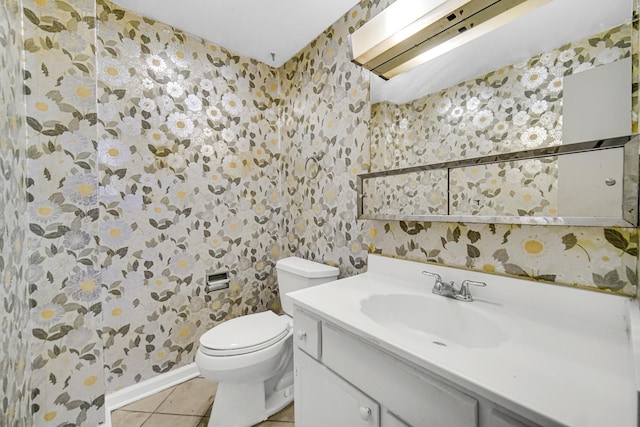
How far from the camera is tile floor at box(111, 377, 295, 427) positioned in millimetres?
1383

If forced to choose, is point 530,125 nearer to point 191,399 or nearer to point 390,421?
point 390,421

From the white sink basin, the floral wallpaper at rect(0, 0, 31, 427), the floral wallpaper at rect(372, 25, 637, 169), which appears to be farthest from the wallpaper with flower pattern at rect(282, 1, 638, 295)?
the floral wallpaper at rect(0, 0, 31, 427)

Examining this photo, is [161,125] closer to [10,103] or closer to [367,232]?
[10,103]

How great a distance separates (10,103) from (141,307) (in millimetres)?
1282

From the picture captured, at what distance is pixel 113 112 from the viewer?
1487 mm

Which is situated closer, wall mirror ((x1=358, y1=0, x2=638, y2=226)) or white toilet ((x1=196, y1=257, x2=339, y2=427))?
wall mirror ((x1=358, y1=0, x2=638, y2=226))

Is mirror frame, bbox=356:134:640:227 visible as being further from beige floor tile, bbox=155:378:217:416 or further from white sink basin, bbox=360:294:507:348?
beige floor tile, bbox=155:378:217:416

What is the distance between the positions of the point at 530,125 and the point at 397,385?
97 centimetres

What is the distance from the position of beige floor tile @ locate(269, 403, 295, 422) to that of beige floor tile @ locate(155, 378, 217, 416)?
1.30 feet

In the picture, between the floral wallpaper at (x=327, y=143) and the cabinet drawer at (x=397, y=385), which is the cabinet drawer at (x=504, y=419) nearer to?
the cabinet drawer at (x=397, y=385)

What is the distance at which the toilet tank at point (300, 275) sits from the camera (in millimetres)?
1569

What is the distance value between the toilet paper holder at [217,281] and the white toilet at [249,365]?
0.44 m

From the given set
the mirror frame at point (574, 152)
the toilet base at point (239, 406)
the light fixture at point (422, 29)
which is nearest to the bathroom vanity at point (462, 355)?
the mirror frame at point (574, 152)

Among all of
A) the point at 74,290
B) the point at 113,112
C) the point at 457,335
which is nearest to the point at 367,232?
the point at 457,335
